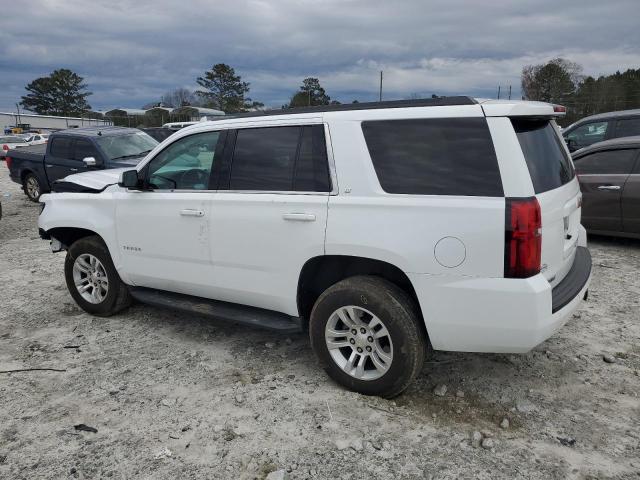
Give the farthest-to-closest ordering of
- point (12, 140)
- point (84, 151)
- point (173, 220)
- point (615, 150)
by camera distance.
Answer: point (12, 140) < point (84, 151) < point (615, 150) < point (173, 220)

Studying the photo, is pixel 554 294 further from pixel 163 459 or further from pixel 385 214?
pixel 163 459

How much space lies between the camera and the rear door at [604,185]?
6707 mm

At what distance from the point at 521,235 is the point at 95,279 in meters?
3.95

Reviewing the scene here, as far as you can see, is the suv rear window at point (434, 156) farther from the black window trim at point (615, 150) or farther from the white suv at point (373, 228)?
the black window trim at point (615, 150)

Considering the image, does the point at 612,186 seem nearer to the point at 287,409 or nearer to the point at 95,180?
the point at 287,409

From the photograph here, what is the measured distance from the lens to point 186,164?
165 inches

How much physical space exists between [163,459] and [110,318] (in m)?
2.47

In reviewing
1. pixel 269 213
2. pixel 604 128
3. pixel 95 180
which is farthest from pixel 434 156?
pixel 604 128

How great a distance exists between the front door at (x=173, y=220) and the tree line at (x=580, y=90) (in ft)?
83.6

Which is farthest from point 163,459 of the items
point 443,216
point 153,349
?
point 443,216

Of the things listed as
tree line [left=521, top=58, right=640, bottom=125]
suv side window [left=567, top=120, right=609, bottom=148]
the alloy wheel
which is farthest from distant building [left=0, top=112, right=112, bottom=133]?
the alloy wheel

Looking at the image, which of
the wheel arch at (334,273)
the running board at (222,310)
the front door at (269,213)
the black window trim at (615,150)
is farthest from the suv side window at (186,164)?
the black window trim at (615,150)

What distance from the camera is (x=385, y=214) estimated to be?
3.05 metres

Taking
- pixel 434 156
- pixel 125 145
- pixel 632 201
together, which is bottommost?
pixel 632 201
